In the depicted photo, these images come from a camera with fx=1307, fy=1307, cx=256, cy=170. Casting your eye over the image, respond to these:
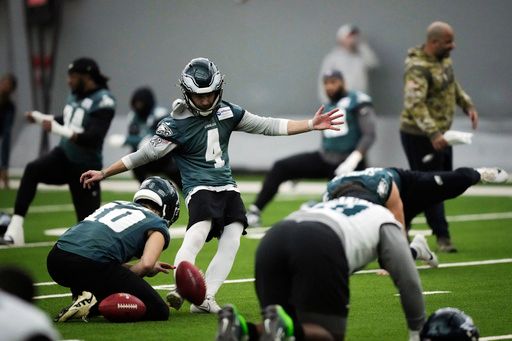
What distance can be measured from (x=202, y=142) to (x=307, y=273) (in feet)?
11.1

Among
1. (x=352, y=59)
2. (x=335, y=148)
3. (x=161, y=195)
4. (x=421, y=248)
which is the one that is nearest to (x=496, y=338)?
(x=161, y=195)

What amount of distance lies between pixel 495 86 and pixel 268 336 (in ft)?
55.9

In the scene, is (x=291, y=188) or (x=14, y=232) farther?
(x=291, y=188)

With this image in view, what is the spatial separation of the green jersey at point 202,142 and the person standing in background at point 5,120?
1414cm

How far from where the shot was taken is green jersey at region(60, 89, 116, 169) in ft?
46.9

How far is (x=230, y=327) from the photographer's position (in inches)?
274

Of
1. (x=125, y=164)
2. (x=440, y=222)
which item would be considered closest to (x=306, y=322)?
(x=125, y=164)

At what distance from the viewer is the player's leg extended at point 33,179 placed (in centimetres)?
1455

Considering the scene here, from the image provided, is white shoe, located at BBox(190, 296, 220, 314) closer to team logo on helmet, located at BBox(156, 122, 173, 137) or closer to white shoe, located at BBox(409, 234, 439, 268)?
team logo on helmet, located at BBox(156, 122, 173, 137)

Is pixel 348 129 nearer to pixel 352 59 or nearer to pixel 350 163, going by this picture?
pixel 350 163

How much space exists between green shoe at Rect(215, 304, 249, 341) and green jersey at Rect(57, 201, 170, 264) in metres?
2.70

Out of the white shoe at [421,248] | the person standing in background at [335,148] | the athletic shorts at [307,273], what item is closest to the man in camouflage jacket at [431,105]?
the white shoe at [421,248]

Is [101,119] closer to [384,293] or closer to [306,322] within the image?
[384,293]

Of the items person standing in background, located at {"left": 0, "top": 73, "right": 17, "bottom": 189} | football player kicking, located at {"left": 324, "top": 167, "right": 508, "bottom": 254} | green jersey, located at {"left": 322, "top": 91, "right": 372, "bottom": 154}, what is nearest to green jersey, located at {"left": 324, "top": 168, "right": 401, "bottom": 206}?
football player kicking, located at {"left": 324, "top": 167, "right": 508, "bottom": 254}
